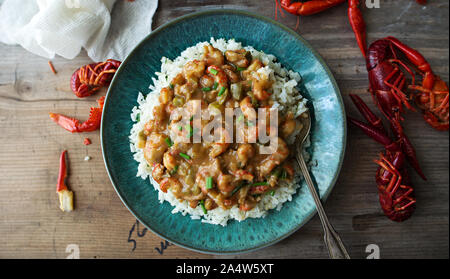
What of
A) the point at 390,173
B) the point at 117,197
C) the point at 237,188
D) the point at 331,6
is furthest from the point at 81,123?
the point at 390,173

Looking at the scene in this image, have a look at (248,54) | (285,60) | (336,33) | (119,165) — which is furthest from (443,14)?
(119,165)

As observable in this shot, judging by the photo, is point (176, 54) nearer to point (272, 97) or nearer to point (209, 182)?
point (272, 97)

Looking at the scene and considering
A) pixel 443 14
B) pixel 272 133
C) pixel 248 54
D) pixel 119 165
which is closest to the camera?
pixel 272 133

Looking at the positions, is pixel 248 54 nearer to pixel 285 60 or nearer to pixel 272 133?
pixel 285 60

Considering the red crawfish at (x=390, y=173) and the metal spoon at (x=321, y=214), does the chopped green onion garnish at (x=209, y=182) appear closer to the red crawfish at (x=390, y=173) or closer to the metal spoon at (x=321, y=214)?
the metal spoon at (x=321, y=214)

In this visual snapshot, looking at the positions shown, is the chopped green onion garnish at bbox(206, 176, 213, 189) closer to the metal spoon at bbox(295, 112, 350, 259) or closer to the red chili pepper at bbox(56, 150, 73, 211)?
the metal spoon at bbox(295, 112, 350, 259)

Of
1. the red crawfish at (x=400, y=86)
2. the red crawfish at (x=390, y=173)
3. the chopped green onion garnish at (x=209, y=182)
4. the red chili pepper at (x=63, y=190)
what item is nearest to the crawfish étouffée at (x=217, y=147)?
the chopped green onion garnish at (x=209, y=182)

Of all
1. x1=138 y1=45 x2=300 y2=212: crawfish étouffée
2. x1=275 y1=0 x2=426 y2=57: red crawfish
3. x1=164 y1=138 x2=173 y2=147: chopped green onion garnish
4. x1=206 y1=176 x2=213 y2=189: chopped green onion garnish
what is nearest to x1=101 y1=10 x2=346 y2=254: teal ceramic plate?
x1=138 y1=45 x2=300 y2=212: crawfish étouffée
